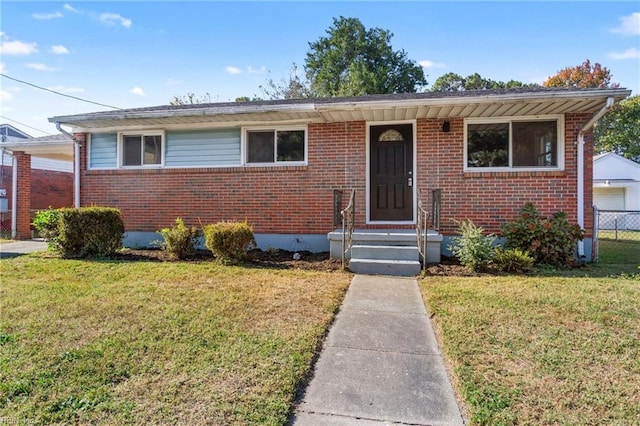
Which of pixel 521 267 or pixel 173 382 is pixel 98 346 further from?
pixel 521 267

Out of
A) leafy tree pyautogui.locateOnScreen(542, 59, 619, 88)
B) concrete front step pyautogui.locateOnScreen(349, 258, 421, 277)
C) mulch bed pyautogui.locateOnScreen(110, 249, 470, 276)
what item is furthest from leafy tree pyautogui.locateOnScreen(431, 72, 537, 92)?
concrete front step pyautogui.locateOnScreen(349, 258, 421, 277)

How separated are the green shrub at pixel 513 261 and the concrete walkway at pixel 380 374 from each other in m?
2.41

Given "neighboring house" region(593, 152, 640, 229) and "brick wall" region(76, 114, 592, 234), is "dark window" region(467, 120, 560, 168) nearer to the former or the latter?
"brick wall" region(76, 114, 592, 234)

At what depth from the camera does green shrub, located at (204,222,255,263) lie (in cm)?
627

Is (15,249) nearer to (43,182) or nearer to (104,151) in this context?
(104,151)

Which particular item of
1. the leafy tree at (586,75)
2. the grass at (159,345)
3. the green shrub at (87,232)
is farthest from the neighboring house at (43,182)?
the leafy tree at (586,75)

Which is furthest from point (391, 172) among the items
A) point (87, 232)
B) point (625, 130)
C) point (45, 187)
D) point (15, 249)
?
point (625, 130)

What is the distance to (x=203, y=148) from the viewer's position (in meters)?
8.26

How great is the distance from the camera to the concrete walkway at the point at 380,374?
226 cm

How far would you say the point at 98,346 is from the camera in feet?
10.2

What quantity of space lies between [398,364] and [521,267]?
3.96 m

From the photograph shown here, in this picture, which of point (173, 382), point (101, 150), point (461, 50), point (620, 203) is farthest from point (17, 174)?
point (620, 203)

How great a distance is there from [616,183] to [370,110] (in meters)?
19.8

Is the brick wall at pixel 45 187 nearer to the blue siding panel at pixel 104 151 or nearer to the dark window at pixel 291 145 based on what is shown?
the blue siding panel at pixel 104 151
